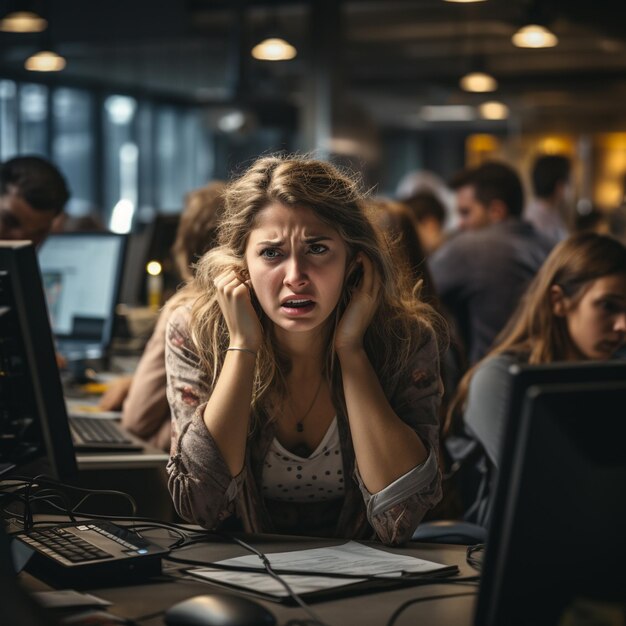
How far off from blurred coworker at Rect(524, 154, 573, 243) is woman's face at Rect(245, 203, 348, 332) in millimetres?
4824

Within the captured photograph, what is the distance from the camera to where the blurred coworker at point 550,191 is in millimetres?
6691

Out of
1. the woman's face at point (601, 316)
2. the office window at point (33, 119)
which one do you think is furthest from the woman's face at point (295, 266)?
the office window at point (33, 119)

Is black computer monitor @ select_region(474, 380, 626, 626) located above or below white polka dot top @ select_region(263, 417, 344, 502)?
above

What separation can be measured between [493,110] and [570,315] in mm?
13739

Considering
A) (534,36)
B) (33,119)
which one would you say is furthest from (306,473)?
(33,119)

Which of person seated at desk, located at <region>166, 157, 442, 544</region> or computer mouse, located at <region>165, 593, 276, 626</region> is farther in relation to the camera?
person seated at desk, located at <region>166, 157, 442, 544</region>

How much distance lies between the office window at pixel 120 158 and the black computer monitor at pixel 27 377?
9.56 metres

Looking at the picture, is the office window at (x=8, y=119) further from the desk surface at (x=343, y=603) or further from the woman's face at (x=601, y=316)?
the desk surface at (x=343, y=603)

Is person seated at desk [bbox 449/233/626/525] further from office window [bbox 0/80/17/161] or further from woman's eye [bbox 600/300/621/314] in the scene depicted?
office window [bbox 0/80/17/161]

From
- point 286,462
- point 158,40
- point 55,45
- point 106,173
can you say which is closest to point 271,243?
point 286,462

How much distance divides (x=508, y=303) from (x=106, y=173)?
755 cm

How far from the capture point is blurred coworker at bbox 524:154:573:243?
669 centimetres

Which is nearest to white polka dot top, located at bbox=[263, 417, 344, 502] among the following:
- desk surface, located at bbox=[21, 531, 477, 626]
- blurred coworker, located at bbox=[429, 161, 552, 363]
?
desk surface, located at bbox=[21, 531, 477, 626]

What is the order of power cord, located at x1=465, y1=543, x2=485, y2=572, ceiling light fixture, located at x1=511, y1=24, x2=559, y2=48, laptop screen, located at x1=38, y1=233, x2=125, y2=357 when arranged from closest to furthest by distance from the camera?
power cord, located at x1=465, y1=543, x2=485, y2=572 → laptop screen, located at x1=38, y1=233, x2=125, y2=357 → ceiling light fixture, located at x1=511, y1=24, x2=559, y2=48
